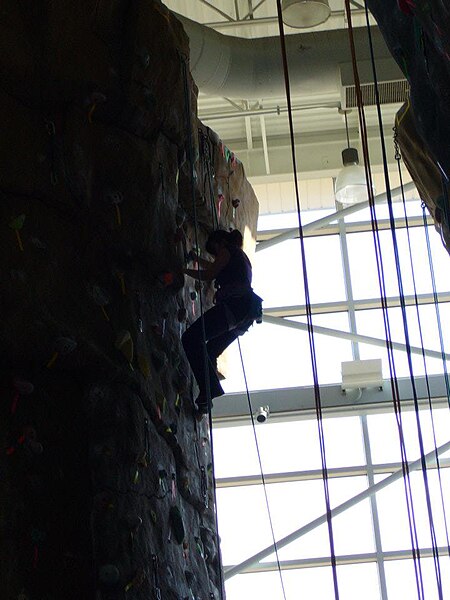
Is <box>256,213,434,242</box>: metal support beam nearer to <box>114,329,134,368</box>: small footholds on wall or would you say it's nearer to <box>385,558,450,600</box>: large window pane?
<box>385,558,450,600</box>: large window pane

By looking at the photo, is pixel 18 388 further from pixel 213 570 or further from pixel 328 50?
pixel 328 50

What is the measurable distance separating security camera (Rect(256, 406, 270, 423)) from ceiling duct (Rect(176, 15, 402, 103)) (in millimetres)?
4161

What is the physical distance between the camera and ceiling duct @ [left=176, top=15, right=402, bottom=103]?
9.50 metres

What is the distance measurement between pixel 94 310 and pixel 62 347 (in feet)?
0.99

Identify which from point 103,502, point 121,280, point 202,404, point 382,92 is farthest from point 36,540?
point 382,92

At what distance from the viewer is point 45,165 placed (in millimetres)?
5328

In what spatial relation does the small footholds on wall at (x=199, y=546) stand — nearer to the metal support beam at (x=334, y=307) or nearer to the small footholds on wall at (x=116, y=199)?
the small footholds on wall at (x=116, y=199)

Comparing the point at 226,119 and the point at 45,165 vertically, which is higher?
the point at 226,119

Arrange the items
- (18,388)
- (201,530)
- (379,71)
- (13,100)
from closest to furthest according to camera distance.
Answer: (18,388), (13,100), (201,530), (379,71)

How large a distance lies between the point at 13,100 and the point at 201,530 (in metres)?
2.71

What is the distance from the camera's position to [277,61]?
9.82 m

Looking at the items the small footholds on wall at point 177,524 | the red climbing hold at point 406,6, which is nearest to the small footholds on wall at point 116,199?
the small footholds on wall at point 177,524

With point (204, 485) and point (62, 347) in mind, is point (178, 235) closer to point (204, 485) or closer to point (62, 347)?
point (62, 347)

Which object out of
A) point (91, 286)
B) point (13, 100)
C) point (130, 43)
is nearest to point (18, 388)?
point (91, 286)
